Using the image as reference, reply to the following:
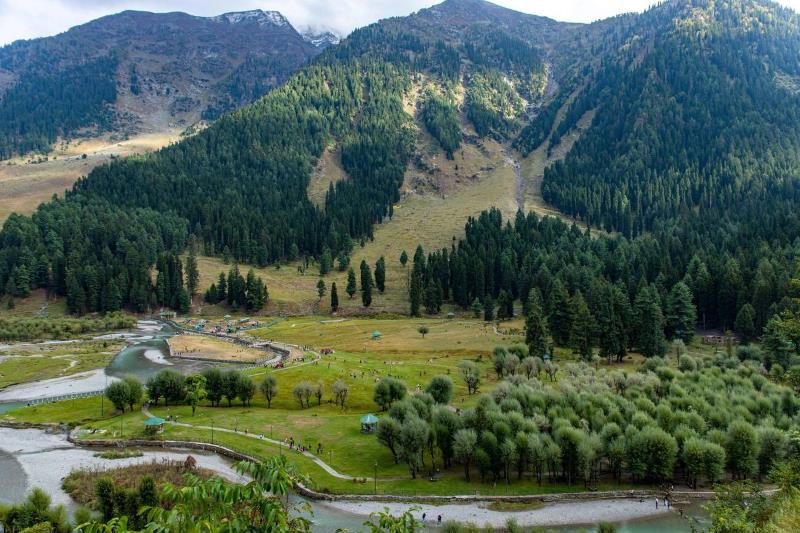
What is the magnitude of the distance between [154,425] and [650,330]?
9807cm

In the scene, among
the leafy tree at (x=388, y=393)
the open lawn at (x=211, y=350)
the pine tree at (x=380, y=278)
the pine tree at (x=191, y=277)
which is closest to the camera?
the leafy tree at (x=388, y=393)

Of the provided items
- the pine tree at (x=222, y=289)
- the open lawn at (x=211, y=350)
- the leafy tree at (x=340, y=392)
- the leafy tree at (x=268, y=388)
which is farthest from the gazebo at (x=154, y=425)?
the pine tree at (x=222, y=289)

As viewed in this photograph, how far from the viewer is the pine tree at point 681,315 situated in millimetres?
125562

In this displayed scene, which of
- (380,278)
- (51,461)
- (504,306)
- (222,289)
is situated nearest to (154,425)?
(51,461)

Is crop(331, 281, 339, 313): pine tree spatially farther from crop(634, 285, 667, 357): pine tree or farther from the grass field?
crop(634, 285, 667, 357): pine tree

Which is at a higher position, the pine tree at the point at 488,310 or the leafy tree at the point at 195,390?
the pine tree at the point at 488,310

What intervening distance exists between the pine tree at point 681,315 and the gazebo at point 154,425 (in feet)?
367

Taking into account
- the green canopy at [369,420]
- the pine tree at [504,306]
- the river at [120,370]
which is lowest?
the river at [120,370]

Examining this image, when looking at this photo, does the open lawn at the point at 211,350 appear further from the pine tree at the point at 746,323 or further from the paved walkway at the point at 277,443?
the pine tree at the point at 746,323

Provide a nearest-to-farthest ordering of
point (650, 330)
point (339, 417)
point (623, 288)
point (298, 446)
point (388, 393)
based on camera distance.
→ point (298, 446) → point (339, 417) → point (388, 393) → point (650, 330) → point (623, 288)

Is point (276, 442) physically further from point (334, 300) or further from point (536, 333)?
point (334, 300)

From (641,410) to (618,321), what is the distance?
45083 mm

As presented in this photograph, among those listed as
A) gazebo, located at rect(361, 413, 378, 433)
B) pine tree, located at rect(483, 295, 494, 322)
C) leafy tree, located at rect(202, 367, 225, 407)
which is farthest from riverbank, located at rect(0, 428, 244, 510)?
pine tree, located at rect(483, 295, 494, 322)

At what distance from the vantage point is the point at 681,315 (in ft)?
417
